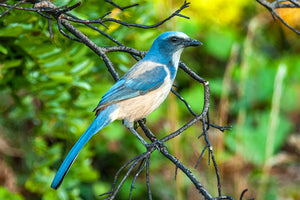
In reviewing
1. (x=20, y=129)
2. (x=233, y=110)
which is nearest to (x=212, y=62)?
(x=233, y=110)

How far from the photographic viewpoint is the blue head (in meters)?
2.48

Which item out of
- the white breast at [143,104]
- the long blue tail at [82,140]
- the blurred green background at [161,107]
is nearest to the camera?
the long blue tail at [82,140]

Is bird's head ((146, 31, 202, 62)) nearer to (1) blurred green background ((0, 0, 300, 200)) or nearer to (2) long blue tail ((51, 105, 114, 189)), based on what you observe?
(1) blurred green background ((0, 0, 300, 200))

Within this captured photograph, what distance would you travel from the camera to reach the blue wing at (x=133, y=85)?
243cm

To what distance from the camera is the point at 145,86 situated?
2.47 meters

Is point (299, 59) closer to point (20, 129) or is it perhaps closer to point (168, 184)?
point (168, 184)

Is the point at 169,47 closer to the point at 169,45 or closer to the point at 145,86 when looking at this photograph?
the point at 169,45

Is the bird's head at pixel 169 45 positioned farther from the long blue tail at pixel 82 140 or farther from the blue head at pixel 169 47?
the long blue tail at pixel 82 140

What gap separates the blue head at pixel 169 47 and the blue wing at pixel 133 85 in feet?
0.23

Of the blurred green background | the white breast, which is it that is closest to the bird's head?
the white breast

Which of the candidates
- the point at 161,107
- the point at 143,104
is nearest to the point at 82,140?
the point at 143,104

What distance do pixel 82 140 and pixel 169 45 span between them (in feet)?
2.51

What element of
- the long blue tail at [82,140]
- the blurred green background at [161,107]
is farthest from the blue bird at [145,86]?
the blurred green background at [161,107]

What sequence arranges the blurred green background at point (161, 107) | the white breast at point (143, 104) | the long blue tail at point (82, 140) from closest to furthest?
the long blue tail at point (82, 140), the white breast at point (143, 104), the blurred green background at point (161, 107)
